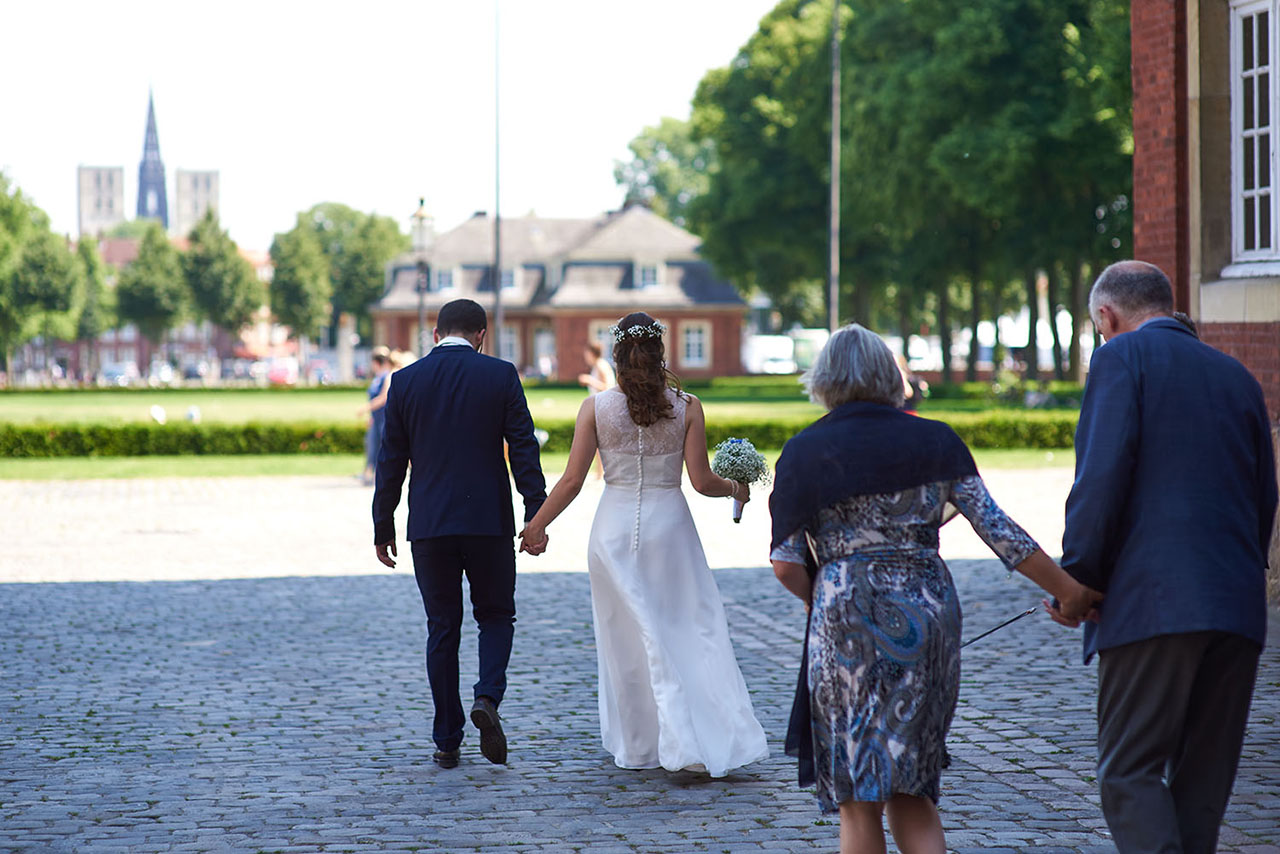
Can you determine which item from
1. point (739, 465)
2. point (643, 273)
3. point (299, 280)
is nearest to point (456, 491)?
point (739, 465)

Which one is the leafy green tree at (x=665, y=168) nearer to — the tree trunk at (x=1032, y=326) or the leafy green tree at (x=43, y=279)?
the leafy green tree at (x=43, y=279)

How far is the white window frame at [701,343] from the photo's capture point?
7400 centimetres

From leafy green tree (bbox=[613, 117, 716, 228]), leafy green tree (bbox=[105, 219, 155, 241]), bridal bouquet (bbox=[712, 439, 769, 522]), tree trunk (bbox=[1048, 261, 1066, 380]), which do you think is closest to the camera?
bridal bouquet (bbox=[712, 439, 769, 522])

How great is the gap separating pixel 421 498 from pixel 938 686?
2.75 metres

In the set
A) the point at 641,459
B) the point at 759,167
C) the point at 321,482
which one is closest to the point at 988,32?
the point at 759,167

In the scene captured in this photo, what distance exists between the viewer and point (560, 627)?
9.49 m

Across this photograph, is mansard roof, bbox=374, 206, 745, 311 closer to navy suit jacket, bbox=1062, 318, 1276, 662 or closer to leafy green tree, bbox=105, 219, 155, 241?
navy suit jacket, bbox=1062, 318, 1276, 662

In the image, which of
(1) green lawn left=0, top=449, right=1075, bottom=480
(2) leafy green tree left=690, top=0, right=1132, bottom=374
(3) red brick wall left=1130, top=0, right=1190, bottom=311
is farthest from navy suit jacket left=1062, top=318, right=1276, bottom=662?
(2) leafy green tree left=690, top=0, right=1132, bottom=374

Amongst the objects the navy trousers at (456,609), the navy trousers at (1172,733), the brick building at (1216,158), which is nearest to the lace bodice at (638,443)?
the navy trousers at (456,609)

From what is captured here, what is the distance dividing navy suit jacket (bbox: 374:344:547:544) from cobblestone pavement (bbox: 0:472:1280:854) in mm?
960

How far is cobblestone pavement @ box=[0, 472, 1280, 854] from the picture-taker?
16.7 ft

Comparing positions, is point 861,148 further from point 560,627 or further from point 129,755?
point 129,755

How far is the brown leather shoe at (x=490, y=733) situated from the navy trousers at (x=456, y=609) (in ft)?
0.30

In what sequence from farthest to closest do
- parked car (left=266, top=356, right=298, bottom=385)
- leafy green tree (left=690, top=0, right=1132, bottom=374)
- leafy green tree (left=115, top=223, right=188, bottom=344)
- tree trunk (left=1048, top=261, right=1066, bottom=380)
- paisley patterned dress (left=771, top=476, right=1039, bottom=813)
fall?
leafy green tree (left=115, top=223, right=188, bottom=344) → parked car (left=266, top=356, right=298, bottom=385) → tree trunk (left=1048, top=261, right=1066, bottom=380) → leafy green tree (left=690, top=0, right=1132, bottom=374) → paisley patterned dress (left=771, top=476, right=1039, bottom=813)
